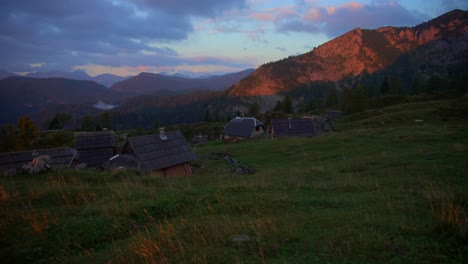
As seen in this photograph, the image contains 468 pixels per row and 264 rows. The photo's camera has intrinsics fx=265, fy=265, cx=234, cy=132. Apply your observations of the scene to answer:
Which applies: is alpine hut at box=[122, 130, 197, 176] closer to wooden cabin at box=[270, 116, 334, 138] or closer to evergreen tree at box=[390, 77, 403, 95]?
wooden cabin at box=[270, 116, 334, 138]

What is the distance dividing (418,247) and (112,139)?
4039cm

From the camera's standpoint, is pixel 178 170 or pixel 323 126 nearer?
pixel 178 170

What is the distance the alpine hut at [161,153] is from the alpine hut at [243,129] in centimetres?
3685

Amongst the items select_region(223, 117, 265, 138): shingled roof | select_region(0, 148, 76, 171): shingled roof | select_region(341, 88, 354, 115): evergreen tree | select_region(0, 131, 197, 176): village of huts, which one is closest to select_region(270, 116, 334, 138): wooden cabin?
select_region(223, 117, 265, 138): shingled roof

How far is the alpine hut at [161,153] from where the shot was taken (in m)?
26.9

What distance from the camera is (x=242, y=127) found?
6969 centimetres

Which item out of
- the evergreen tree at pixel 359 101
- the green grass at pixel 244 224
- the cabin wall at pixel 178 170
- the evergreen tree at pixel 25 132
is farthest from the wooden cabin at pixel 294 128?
the evergreen tree at pixel 25 132

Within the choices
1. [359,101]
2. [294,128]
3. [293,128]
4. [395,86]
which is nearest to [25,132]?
[293,128]

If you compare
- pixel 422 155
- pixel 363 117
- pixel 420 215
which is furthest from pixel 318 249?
pixel 363 117

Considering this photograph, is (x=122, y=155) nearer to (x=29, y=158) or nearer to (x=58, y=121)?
(x=29, y=158)

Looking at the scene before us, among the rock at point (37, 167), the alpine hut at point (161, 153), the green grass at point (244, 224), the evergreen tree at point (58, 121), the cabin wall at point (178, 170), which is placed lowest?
the cabin wall at point (178, 170)

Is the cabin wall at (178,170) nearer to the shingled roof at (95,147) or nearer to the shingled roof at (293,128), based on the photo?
the shingled roof at (95,147)

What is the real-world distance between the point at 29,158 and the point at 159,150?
14100mm

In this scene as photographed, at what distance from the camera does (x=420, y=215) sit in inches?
257
